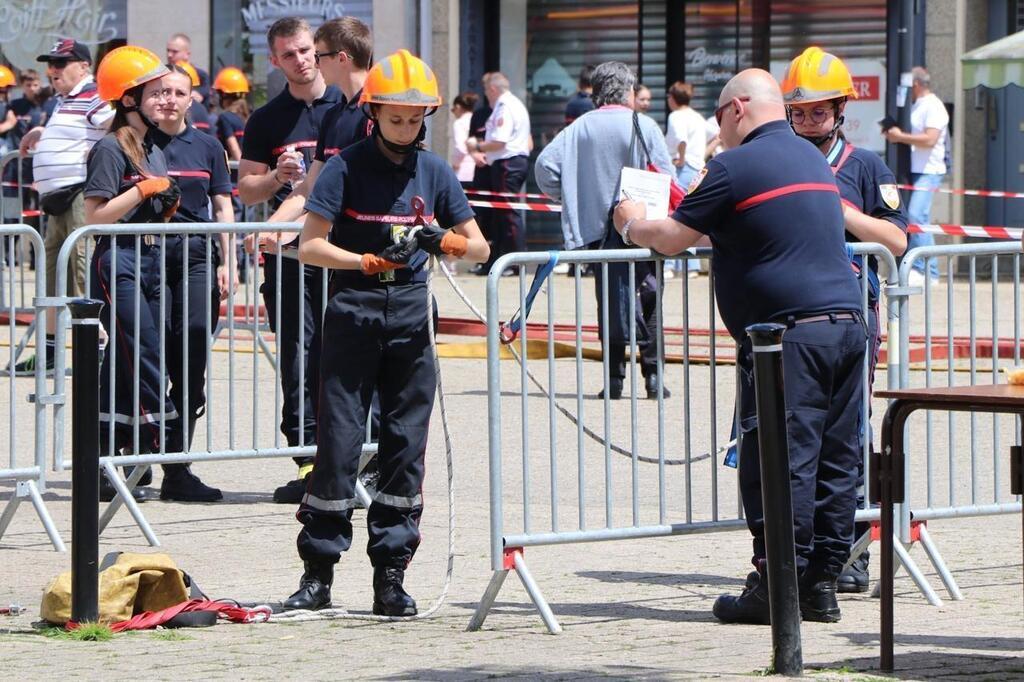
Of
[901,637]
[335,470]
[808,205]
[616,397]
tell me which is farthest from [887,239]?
[616,397]

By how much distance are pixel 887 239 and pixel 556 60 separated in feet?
53.5

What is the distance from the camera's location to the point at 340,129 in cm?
821

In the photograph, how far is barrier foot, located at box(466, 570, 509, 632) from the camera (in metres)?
6.29

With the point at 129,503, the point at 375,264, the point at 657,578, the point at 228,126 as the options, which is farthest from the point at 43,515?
the point at 228,126

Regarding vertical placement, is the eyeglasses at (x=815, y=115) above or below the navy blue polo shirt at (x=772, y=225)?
above

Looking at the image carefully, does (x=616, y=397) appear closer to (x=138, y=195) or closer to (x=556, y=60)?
(x=138, y=195)

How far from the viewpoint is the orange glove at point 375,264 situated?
6.38 metres

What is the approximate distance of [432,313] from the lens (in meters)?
6.75

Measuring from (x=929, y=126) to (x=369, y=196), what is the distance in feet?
44.3

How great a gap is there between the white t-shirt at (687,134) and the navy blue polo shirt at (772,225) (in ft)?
42.9

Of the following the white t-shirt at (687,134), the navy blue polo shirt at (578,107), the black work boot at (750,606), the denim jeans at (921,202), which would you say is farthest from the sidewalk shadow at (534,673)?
the white t-shirt at (687,134)

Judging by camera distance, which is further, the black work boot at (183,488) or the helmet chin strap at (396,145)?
the black work boot at (183,488)

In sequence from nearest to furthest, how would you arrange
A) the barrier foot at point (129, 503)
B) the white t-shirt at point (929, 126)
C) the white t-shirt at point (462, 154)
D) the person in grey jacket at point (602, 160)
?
the barrier foot at point (129, 503), the person in grey jacket at point (602, 160), the white t-shirt at point (929, 126), the white t-shirt at point (462, 154)

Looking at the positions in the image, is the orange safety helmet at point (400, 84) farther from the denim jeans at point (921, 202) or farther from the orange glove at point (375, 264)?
the denim jeans at point (921, 202)
